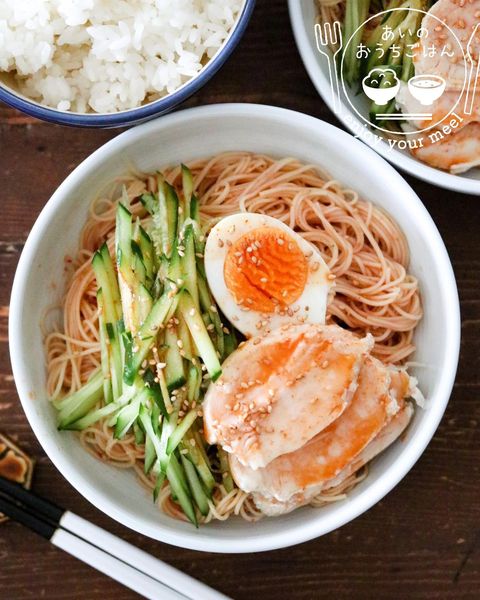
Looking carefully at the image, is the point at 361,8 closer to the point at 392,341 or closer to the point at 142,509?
the point at 392,341

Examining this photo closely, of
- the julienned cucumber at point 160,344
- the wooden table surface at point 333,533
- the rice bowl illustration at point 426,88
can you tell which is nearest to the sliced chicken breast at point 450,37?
the rice bowl illustration at point 426,88

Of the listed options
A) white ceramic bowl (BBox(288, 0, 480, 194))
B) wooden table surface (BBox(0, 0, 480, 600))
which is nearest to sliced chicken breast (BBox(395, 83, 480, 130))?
white ceramic bowl (BBox(288, 0, 480, 194))

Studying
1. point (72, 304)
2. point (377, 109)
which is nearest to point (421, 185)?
point (377, 109)

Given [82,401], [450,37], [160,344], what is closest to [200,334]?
[160,344]

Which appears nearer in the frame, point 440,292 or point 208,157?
point 440,292

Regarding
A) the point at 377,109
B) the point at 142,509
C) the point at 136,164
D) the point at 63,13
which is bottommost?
the point at 142,509

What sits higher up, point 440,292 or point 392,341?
point 440,292

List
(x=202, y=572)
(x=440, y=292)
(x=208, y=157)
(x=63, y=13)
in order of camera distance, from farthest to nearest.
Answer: (x=202, y=572) < (x=208, y=157) < (x=440, y=292) < (x=63, y=13)
